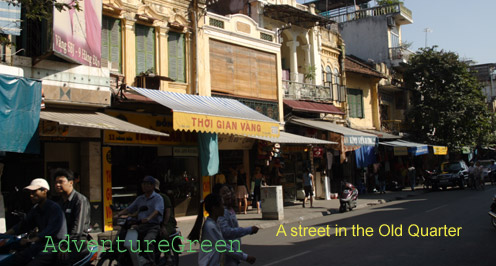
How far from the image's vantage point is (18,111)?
1099 cm

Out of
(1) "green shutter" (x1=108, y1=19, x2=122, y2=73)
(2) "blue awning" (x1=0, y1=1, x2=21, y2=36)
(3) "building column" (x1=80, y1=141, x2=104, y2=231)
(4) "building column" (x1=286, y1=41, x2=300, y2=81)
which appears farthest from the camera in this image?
(4) "building column" (x1=286, y1=41, x2=300, y2=81)

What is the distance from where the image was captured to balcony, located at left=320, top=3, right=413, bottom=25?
1388 inches

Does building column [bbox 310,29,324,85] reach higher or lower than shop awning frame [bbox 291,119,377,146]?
higher

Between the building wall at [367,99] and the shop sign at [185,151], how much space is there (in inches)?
578

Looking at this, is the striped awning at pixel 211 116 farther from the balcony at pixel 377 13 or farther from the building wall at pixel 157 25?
the balcony at pixel 377 13

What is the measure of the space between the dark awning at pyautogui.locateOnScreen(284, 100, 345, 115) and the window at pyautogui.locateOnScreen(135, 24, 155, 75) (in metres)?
7.53

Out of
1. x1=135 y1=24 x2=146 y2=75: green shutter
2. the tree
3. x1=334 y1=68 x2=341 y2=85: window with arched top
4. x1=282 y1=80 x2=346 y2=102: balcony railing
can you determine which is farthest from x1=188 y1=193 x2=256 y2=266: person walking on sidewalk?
the tree

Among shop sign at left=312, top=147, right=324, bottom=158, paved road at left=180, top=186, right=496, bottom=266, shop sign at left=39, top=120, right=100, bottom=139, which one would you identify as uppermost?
shop sign at left=39, top=120, right=100, bottom=139

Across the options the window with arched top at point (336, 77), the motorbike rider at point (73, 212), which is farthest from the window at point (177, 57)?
the window with arched top at point (336, 77)

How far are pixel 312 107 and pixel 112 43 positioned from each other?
11.2 metres

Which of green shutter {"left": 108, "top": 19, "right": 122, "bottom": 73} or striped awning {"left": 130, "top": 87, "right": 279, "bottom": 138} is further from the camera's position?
green shutter {"left": 108, "top": 19, "right": 122, "bottom": 73}

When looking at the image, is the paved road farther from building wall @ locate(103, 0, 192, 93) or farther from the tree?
the tree

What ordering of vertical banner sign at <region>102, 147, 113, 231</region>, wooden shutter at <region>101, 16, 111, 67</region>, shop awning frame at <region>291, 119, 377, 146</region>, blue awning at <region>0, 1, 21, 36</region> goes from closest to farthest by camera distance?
blue awning at <region>0, 1, 21, 36</region> < vertical banner sign at <region>102, 147, 113, 231</region> < wooden shutter at <region>101, 16, 111, 67</region> < shop awning frame at <region>291, 119, 377, 146</region>

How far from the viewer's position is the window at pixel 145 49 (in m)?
15.7
